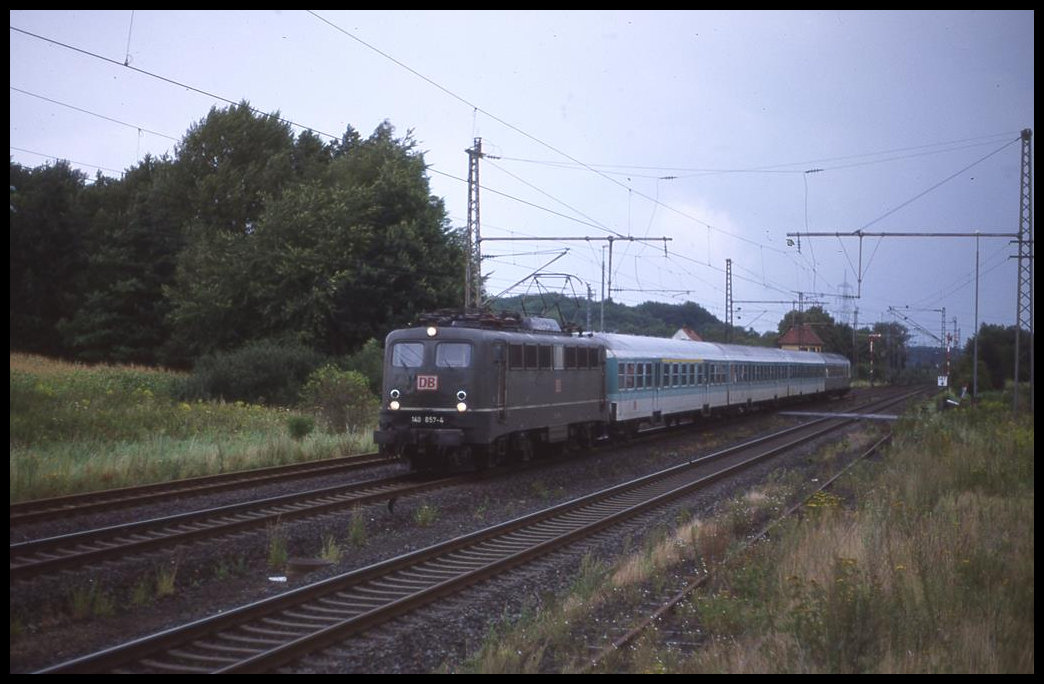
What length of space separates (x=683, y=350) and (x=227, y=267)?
20361 millimetres

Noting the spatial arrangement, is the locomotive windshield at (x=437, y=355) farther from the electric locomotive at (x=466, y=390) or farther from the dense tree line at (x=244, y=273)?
the dense tree line at (x=244, y=273)

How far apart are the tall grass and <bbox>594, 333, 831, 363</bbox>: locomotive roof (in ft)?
25.1

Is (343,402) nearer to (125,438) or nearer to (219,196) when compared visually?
(125,438)

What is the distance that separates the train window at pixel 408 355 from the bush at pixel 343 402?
24.7 ft

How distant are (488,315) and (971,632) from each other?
45.8 ft

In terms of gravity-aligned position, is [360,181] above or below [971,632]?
above

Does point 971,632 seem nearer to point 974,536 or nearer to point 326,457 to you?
point 974,536

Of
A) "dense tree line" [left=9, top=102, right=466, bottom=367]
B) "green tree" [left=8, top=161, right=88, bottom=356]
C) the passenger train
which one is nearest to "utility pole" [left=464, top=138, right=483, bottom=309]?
the passenger train

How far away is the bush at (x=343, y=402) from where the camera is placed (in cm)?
2689

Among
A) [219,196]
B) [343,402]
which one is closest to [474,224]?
[343,402]

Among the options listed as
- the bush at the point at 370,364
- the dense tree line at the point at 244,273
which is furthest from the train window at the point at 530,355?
the bush at the point at 370,364

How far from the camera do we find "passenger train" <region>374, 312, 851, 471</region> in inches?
732

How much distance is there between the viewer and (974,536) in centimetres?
1083
